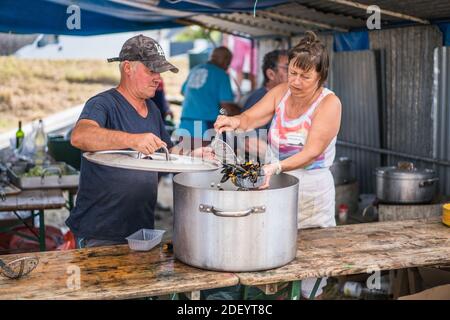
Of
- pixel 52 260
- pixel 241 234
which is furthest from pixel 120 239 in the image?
pixel 241 234

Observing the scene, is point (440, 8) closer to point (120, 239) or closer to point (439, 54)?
point (439, 54)

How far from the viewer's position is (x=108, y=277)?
8.07 feet

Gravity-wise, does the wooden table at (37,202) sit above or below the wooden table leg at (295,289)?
above

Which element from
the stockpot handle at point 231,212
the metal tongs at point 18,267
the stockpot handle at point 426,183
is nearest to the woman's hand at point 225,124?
the stockpot handle at point 231,212

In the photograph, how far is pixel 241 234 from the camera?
2400 mm

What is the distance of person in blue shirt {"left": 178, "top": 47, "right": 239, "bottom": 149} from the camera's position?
272 inches

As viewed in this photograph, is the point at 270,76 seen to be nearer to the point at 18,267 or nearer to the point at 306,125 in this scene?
the point at 306,125

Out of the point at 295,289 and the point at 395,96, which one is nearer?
the point at 295,289

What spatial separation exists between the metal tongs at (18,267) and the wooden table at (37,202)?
1849 mm

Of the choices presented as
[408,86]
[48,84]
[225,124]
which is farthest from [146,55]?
[48,84]

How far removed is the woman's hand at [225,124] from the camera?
2.91m

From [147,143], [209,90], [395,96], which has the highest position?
[209,90]

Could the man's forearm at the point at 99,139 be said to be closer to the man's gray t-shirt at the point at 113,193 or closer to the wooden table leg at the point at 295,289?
the man's gray t-shirt at the point at 113,193

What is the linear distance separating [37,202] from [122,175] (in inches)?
63.1
